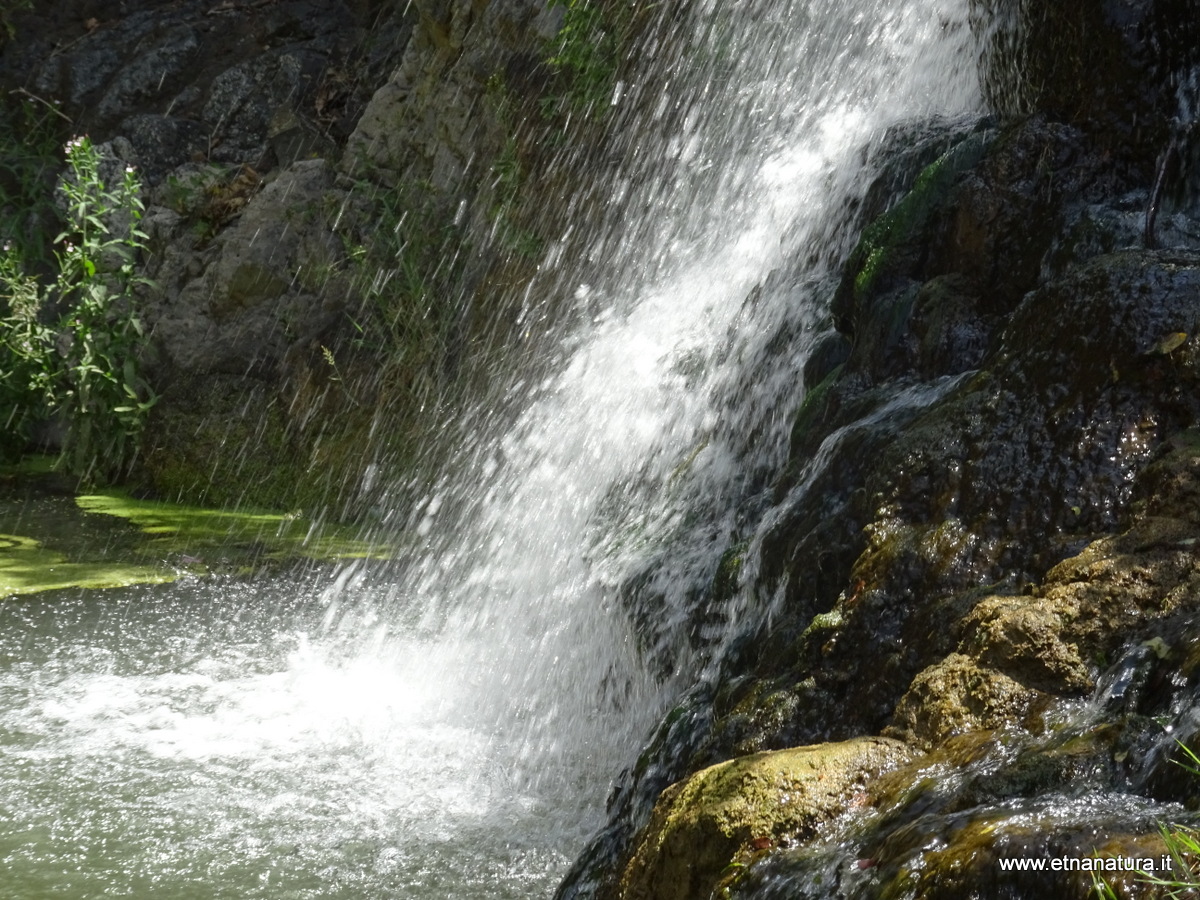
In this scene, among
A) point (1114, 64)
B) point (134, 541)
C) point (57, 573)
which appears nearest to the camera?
point (1114, 64)

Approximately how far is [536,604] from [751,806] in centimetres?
294

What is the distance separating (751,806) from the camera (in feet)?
6.23

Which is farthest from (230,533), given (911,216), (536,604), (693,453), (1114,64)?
(1114,64)

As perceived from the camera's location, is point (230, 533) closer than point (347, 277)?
Yes

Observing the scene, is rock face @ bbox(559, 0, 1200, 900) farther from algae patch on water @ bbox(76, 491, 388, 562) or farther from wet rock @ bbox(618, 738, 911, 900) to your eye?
algae patch on water @ bbox(76, 491, 388, 562)

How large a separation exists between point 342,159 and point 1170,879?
24.9 ft

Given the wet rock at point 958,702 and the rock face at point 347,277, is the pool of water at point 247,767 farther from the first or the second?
the rock face at point 347,277

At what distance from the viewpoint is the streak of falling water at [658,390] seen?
4074 millimetres

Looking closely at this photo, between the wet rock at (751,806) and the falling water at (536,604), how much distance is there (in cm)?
103

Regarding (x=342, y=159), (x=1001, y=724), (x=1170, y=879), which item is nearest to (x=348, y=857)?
(x=1001, y=724)

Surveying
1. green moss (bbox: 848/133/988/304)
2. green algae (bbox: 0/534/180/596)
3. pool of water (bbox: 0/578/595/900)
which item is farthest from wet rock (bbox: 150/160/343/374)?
green moss (bbox: 848/133/988/304)

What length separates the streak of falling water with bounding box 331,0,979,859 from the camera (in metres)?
4.07

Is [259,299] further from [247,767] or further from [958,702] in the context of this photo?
[958,702]

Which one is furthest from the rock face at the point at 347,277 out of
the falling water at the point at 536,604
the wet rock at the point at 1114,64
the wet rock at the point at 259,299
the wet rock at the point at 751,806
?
the wet rock at the point at 751,806
